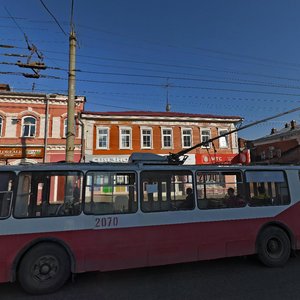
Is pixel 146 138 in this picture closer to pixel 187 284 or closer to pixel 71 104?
pixel 71 104

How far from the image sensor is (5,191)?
5.37 meters

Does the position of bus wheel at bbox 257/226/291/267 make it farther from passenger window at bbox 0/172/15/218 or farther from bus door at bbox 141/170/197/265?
passenger window at bbox 0/172/15/218

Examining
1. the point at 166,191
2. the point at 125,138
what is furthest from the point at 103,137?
the point at 166,191

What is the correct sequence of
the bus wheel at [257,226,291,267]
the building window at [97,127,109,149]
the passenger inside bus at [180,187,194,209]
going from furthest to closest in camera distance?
the building window at [97,127,109,149] → the bus wheel at [257,226,291,267] → the passenger inside bus at [180,187,194,209]

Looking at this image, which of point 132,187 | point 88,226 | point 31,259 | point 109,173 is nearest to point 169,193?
point 132,187

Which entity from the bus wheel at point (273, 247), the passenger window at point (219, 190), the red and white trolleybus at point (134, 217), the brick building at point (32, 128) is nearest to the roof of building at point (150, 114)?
the brick building at point (32, 128)

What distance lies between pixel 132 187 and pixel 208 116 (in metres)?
23.1

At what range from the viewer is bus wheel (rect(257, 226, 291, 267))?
6.71m

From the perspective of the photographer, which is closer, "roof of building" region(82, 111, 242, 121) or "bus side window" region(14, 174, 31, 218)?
"bus side window" region(14, 174, 31, 218)

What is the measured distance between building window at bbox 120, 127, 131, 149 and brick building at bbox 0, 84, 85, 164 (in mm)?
3920

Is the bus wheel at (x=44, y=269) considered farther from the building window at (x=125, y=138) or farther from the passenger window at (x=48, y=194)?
the building window at (x=125, y=138)

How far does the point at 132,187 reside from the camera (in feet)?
20.0

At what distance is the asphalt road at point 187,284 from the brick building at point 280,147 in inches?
1135

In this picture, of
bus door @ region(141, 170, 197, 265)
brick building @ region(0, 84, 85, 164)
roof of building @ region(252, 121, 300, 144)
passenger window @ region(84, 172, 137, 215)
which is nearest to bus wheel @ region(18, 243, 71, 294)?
passenger window @ region(84, 172, 137, 215)
